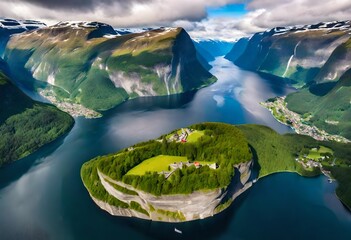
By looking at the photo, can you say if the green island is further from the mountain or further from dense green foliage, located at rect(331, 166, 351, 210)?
the mountain

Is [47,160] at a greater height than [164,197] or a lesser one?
lesser

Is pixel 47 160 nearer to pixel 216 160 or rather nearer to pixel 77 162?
pixel 77 162

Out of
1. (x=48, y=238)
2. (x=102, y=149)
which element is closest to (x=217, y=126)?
(x=102, y=149)

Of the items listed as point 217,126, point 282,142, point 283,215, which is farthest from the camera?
point 282,142

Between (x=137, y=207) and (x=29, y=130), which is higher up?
(x=137, y=207)

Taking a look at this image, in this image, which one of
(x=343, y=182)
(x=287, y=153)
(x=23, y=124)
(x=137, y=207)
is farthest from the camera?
(x=23, y=124)

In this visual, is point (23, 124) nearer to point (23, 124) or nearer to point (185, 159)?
point (23, 124)

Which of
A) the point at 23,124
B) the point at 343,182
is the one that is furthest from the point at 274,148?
the point at 23,124
